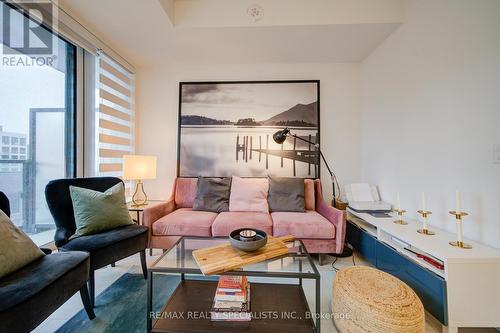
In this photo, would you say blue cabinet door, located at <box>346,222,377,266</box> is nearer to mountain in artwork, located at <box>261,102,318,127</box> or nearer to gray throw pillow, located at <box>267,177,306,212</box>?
gray throw pillow, located at <box>267,177,306,212</box>

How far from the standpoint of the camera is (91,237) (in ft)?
4.99

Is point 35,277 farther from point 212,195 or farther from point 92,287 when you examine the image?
point 212,195

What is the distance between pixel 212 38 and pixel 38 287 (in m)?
2.49

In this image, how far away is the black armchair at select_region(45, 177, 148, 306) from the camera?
1.44m

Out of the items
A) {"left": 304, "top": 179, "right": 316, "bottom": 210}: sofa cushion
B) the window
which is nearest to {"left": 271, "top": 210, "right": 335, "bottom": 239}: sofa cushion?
{"left": 304, "top": 179, "right": 316, "bottom": 210}: sofa cushion

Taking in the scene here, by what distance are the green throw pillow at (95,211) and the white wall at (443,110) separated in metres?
2.66

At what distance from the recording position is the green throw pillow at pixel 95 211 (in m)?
1.58

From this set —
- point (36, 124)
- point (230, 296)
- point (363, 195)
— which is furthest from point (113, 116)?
point (363, 195)

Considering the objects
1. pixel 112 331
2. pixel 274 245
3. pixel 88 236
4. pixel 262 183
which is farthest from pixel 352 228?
pixel 88 236

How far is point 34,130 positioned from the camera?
1.82 metres

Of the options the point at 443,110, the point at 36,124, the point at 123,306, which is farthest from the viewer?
the point at 36,124

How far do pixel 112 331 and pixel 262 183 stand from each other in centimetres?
185

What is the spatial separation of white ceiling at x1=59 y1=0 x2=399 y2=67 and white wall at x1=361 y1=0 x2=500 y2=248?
42 cm

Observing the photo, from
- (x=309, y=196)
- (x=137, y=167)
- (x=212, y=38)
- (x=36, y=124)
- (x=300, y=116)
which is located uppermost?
(x=212, y=38)
